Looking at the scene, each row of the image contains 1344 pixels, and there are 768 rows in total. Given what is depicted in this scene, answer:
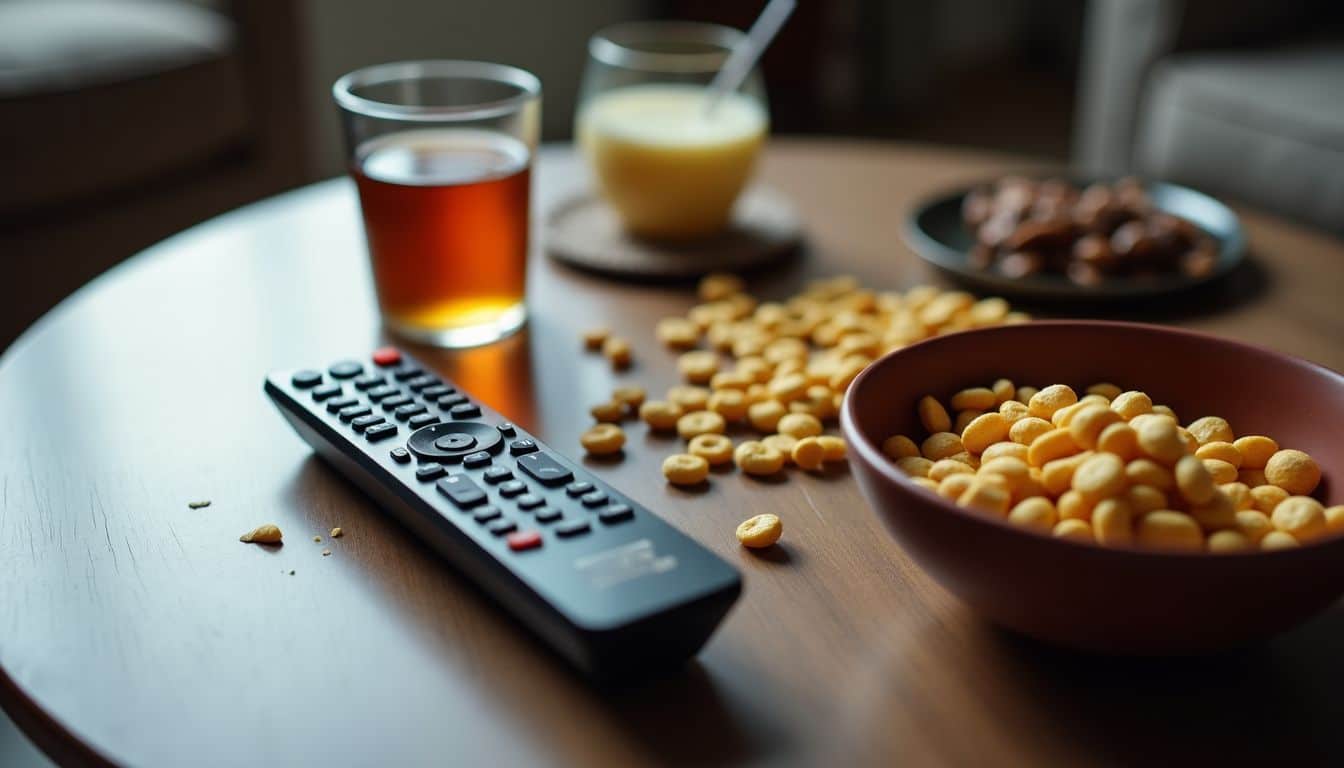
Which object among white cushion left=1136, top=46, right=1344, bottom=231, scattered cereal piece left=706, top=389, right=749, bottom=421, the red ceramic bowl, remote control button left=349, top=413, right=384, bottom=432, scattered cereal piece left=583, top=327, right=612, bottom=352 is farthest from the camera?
white cushion left=1136, top=46, right=1344, bottom=231

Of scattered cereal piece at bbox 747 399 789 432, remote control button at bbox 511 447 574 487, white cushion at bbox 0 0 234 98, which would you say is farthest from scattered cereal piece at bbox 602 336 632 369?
white cushion at bbox 0 0 234 98

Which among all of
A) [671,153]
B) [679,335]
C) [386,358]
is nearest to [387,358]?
[386,358]

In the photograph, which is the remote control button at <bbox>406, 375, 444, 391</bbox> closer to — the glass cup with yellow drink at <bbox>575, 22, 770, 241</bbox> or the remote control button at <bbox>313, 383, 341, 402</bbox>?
the remote control button at <bbox>313, 383, 341, 402</bbox>

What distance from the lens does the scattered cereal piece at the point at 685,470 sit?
0.69m

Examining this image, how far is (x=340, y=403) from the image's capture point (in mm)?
682

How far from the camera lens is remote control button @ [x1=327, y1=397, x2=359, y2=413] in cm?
68

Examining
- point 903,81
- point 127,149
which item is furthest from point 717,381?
point 903,81

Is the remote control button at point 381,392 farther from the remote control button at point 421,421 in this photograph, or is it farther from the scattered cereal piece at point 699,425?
the scattered cereal piece at point 699,425

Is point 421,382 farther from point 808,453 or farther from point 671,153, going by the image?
point 671,153

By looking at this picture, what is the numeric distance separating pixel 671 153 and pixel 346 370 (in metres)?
0.43

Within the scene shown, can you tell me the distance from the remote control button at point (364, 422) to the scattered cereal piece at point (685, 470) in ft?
0.53

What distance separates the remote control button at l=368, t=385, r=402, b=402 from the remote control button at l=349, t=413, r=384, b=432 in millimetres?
30

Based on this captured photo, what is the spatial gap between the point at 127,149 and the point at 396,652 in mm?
1434

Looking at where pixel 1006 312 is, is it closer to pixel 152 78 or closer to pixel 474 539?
pixel 474 539
